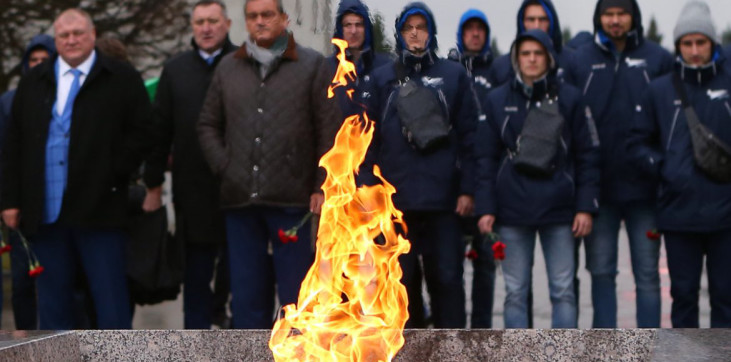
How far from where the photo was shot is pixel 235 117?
26.3 feet

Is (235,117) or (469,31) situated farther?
(469,31)

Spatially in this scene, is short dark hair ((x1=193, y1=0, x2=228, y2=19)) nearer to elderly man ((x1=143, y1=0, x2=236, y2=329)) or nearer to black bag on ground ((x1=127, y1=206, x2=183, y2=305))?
elderly man ((x1=143, y1=0, x2=236, y2=329))

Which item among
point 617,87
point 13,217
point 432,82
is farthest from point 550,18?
point 13,217

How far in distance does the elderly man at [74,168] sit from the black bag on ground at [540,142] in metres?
2.21

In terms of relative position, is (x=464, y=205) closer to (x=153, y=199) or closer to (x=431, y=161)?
(x=431, y=161)

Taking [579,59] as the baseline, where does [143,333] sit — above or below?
below

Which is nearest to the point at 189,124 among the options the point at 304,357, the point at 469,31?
the point at 469,31

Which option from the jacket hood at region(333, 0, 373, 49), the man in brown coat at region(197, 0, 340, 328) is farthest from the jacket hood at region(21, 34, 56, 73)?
Answer: the jacket hood at region(333, 0, 373, 49)

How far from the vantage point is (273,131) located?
7.87 metres

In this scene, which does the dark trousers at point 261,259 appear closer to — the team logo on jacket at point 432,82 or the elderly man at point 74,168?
the elderly man at point 74,168

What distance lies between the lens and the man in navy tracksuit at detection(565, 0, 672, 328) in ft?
26.7

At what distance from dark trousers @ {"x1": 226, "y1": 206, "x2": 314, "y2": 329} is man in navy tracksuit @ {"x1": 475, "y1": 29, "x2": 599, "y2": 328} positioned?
3.38ft

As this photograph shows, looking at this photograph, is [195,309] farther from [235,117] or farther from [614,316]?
[614,316]

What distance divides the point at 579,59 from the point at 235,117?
6.76 ft
